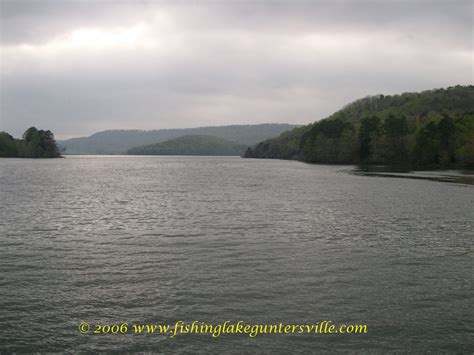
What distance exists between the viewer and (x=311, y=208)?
153ft

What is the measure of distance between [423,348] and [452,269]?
10566 mm

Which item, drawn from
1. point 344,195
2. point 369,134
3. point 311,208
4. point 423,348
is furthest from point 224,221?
point 369,134

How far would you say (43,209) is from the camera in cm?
4403

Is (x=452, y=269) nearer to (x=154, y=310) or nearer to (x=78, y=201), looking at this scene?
(x=154, y=310)

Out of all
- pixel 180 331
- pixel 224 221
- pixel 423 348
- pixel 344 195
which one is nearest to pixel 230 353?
pixel 180 331

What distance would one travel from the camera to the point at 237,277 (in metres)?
20.9

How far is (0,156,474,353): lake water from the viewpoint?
14508 mm

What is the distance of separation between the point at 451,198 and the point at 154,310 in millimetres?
50744

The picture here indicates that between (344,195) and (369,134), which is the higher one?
(369,134)

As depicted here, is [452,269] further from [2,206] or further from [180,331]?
[2,206]

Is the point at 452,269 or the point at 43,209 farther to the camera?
the point at 43,209

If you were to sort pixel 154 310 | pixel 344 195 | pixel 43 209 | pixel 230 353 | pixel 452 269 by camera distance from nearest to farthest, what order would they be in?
pixel 230 353 < pixel 154 310 < pixel 452 269 < pixel 43 209 < pixel 344 195

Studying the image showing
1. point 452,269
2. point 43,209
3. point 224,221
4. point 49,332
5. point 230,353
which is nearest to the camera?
point 230,353

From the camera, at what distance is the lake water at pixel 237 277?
14508 millimetres
